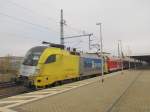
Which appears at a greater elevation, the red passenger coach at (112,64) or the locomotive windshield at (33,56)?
the locomotive windshield at (33,56)

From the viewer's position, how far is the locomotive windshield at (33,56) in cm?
2173

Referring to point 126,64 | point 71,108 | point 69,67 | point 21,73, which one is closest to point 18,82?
point 21,73

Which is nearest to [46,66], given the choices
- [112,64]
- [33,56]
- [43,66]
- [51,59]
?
[43,66]

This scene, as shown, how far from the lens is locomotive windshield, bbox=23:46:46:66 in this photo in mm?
21734

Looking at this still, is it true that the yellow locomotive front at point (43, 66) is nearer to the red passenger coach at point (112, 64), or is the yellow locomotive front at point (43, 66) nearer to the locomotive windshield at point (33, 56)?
the locomotive windshield at point (33, 56)

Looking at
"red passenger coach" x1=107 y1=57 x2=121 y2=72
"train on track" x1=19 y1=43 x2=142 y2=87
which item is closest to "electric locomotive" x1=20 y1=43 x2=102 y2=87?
"train on track" x1=19 y1=43 x2=142 y2=87

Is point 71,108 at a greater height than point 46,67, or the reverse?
point 46,67

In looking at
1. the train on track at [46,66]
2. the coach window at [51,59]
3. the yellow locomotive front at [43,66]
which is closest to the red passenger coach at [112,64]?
A: the train on track at [46,66]

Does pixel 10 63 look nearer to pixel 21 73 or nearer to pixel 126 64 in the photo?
pixel 21 73

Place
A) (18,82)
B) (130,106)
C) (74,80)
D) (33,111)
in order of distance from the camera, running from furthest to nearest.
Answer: (74,80), (18,82), (130,106), (33,111)

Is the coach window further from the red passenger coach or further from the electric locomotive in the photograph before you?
the red passenger coach

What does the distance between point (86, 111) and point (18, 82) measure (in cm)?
1029

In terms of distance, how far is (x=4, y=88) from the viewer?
23.2 metres

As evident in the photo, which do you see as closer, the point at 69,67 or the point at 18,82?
the point at 18,82
